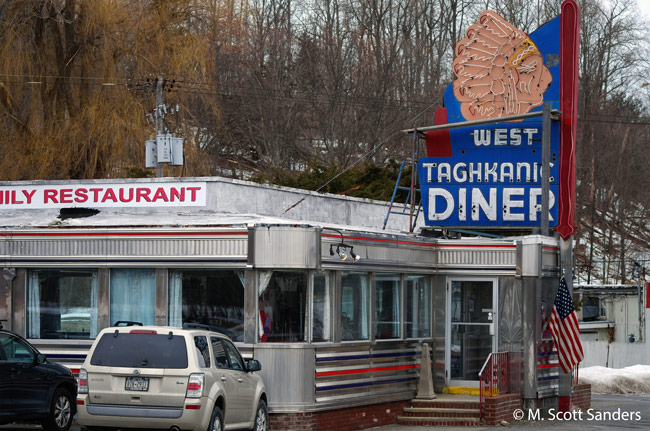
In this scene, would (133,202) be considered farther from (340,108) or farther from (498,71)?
(340,108)

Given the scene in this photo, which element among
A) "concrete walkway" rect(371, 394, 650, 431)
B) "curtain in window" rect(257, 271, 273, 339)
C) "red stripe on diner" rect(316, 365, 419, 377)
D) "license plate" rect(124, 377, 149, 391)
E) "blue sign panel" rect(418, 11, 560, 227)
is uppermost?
"blue sign panel" rect(418, 11, 560, 227)

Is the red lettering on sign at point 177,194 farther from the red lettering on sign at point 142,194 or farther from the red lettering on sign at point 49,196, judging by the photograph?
the red lettering on sign at point 49,196

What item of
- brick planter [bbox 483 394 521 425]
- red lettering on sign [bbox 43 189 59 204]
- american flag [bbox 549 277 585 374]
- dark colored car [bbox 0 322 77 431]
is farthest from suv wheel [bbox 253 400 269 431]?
american flag [bbox 549 277 585 374]

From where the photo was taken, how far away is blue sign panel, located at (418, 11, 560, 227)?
79.8ft

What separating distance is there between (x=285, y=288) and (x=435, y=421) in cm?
→ 449

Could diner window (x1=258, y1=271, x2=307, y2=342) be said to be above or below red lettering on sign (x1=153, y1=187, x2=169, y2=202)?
below

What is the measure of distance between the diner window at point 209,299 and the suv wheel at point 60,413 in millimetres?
2255

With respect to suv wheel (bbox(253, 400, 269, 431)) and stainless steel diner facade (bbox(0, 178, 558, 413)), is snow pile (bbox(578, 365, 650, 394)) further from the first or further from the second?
suv wheel (bbox(253, 400, 269, 431))

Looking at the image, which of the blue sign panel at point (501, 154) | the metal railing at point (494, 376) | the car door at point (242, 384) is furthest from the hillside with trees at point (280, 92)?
the car door at point (242, 384)

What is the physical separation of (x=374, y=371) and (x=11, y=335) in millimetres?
6670

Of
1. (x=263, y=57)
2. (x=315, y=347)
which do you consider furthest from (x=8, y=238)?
(x=263, y=57)

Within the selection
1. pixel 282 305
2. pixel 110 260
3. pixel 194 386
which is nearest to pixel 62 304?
pixel 110 260

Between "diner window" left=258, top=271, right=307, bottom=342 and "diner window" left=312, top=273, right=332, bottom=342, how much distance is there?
0.91 feet

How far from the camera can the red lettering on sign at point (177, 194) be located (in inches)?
798
